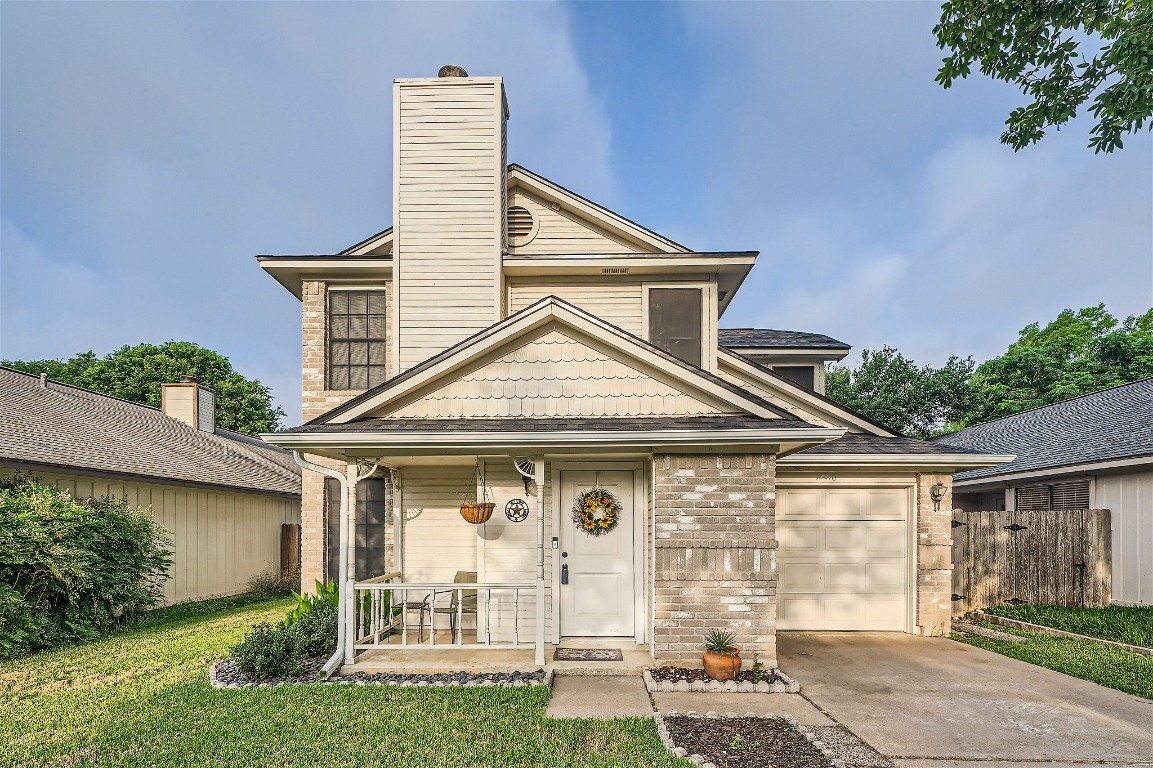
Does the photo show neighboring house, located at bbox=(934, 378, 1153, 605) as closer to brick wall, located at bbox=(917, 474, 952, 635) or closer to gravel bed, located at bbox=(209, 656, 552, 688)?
brick wall, located at bbox=(917, 474, 952, 635)

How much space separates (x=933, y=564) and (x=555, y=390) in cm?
622

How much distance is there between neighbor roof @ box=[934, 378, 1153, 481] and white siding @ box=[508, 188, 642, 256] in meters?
8.52

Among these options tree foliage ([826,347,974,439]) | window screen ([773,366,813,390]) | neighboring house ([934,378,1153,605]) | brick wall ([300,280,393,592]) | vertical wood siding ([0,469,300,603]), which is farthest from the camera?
tree foliage ([826,347,974,439])

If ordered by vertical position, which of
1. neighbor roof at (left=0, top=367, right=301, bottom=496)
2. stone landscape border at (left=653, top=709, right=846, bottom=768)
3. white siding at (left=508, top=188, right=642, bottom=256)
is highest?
white siding at (left=508, top=188, right=642, bottom=256)

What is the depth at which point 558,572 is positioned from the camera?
795 centimetres

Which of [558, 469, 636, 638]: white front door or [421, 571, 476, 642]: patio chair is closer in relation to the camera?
[558, 469, 636, 638]: white front door

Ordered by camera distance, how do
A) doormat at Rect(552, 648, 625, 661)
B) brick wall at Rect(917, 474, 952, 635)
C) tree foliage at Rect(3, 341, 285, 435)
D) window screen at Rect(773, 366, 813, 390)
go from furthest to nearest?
tree foliage at Rect(3, 341, 285, 435) → window screen at Rect(773, 366, 813, 390) → brick wall at Rect(917, 474, 952, 635) → doormat at Rect(552, 648, 625, 661)

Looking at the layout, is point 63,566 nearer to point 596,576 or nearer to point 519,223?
point 596,576

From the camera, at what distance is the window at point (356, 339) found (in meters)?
10.6

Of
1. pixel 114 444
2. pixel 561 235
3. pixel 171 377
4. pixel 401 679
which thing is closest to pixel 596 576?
pixel 401 679

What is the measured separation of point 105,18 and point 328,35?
6.24 meters

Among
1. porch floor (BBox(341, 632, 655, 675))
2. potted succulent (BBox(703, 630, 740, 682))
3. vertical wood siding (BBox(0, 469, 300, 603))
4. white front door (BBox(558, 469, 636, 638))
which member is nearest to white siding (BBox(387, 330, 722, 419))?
white front door (BBox(558, 469, 636, 638))

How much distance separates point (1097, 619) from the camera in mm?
9664

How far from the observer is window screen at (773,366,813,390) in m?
13.1
